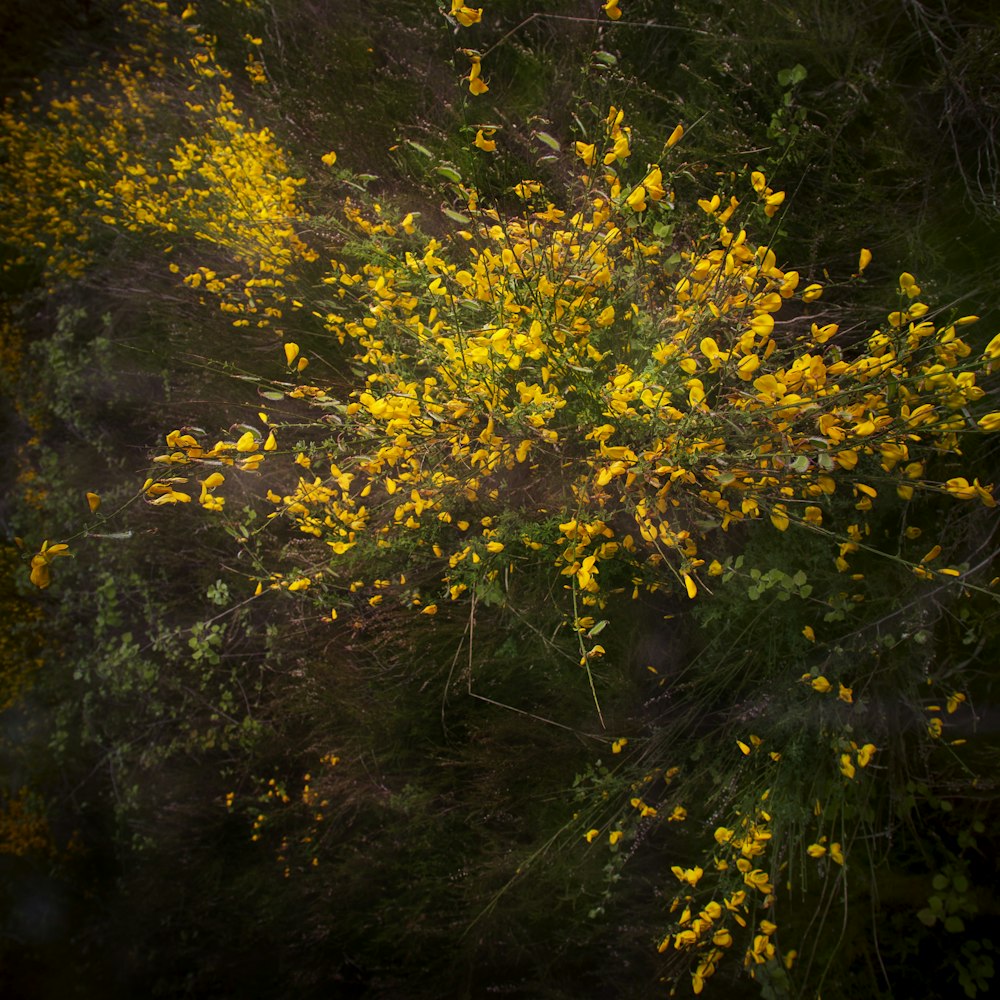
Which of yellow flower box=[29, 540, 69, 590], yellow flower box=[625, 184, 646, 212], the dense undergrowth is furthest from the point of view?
the dense undergrowth

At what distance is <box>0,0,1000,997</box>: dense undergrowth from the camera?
1998mm

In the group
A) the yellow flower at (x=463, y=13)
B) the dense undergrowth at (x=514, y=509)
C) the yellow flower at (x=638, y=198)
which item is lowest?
the dense undergrowth at (x=514, y=509)

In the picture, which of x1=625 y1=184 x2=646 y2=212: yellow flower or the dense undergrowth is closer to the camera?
x1=625 y1=184 x2=646 y2=212: yellow flower

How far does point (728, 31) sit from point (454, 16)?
67.2 inches

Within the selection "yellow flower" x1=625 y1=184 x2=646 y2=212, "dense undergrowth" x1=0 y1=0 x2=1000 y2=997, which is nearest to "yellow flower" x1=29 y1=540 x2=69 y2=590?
"dense undergrowth" x1=0 y1=0 x2=1000 y2=997

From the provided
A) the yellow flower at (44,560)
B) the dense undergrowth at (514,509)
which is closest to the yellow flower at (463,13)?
the dense undergrowth at (514,509)

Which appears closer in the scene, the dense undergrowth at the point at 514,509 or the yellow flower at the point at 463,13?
the yellow flower at the point at 463,13

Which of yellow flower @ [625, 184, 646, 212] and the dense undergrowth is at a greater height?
yellow flower @ [625, 184, 646, 212]

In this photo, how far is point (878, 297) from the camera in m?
2.72

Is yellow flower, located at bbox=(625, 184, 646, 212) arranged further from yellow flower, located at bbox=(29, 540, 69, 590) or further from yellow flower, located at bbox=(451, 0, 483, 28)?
yellow flower, located at bbox=(29, 540, 69, 590)

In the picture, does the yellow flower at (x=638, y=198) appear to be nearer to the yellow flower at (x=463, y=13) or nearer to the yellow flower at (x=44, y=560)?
the yellow flower at (x=463, y=13)

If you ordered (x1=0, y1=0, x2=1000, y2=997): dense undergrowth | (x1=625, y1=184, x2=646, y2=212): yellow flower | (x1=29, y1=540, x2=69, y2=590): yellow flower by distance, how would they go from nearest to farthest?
(x1=29, y1=540, x2=69, y2=590): yellow flower → (x1=625, y1=184, x2=646, y2=212): yellow flower → (x1=0, y1=0, x2=1000, y2=997): dense undergrowth

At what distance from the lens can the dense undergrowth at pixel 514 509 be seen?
6.56ft

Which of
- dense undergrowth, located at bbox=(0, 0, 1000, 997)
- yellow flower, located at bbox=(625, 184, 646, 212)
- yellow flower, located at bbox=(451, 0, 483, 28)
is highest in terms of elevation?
yellow flower, located at bbox=(451, 0, 483, 28)
